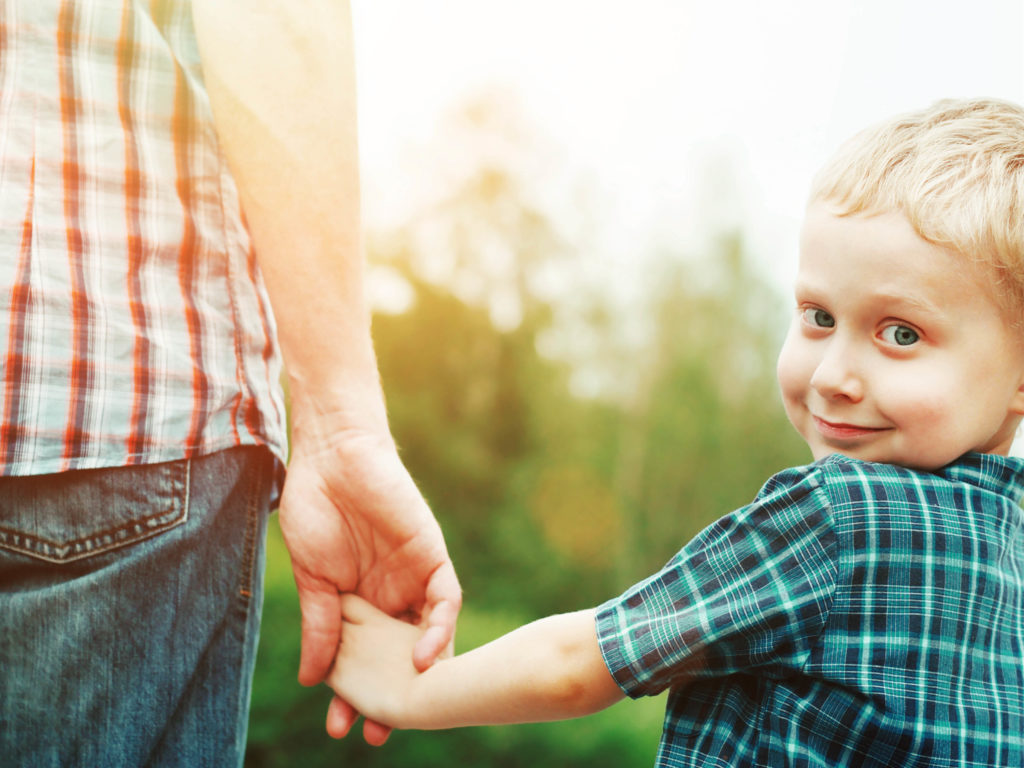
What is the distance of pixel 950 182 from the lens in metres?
0.80

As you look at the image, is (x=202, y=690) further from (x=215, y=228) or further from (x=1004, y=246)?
(x=1004, y=246)

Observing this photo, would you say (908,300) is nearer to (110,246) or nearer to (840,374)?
(840,374)

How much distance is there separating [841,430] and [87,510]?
26.4 inches

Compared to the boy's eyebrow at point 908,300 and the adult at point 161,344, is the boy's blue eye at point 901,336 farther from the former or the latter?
the adult at point 161,344

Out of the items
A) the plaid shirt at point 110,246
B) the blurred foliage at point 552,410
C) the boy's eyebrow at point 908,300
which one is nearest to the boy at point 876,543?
the boy's eyebrow at point 908,300

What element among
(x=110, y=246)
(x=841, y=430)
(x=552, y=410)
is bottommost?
(x=552, y=410)

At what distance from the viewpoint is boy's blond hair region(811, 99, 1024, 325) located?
0.78m

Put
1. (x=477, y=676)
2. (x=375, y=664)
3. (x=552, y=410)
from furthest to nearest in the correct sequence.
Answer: (x=552, y=410)
(x=375, y=664)
(x=477, y=676)

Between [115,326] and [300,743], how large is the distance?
13.4 ft

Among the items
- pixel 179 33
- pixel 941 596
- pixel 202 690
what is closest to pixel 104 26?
pixel 179 33

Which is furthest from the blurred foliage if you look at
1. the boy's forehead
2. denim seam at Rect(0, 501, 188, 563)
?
the boy's forehead

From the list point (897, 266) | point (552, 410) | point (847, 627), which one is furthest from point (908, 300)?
point (552, 410)

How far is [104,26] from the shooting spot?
832 mm

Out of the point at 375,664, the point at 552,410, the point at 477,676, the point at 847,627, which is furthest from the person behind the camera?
the point at 552,410
